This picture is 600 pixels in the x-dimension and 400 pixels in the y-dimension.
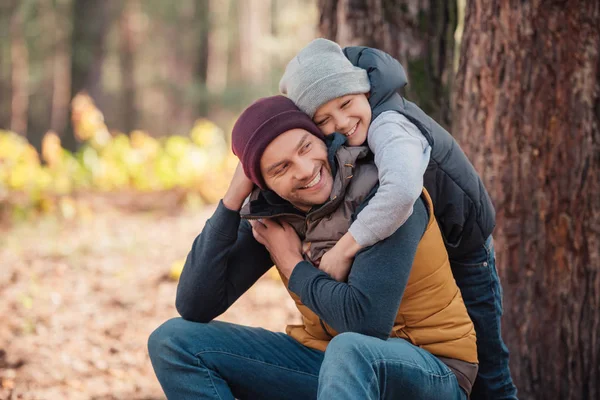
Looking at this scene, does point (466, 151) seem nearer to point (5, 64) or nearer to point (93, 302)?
point (93, 302)

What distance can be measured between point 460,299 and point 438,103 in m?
1.55

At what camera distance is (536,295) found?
3.04 m

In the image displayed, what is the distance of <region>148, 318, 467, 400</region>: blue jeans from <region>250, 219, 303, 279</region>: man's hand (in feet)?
0.99

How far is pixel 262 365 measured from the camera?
7.88 ft

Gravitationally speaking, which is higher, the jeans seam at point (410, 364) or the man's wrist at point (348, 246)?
the man's wrist at point (348, 246)

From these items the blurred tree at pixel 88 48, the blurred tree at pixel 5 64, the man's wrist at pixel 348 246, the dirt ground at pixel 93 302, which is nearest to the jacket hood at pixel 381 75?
the man's wrist at pixel 348 246

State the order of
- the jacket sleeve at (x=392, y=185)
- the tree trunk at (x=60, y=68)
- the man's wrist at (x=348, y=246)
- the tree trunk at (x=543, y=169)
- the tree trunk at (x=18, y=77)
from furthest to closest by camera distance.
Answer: the tree trunk at (x=18, y=77) < the tree trunk at (x=60, y=68) < the tree trunk at (x=543, y=169) < the man's wrist at (x=348, y=246) < the jacket sleeve at (x=392, y=185)

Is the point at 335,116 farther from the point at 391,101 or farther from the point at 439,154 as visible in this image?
the point at 439,154

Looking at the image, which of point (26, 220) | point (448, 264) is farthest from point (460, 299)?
point (26, 220)

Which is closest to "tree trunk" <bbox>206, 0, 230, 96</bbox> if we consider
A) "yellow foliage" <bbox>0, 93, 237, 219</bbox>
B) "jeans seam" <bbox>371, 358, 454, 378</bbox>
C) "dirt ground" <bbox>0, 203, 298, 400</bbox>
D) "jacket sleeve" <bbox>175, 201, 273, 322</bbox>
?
"yellow foliage" <bbox>0, 93, 237, 219</bbox>

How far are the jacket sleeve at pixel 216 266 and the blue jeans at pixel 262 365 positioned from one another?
0.06m

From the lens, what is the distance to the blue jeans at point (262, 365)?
2.04 meters

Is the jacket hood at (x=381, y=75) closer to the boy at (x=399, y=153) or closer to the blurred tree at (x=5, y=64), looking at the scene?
the boy at (x=399, y=153)

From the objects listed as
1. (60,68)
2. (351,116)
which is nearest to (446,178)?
(351,116)
